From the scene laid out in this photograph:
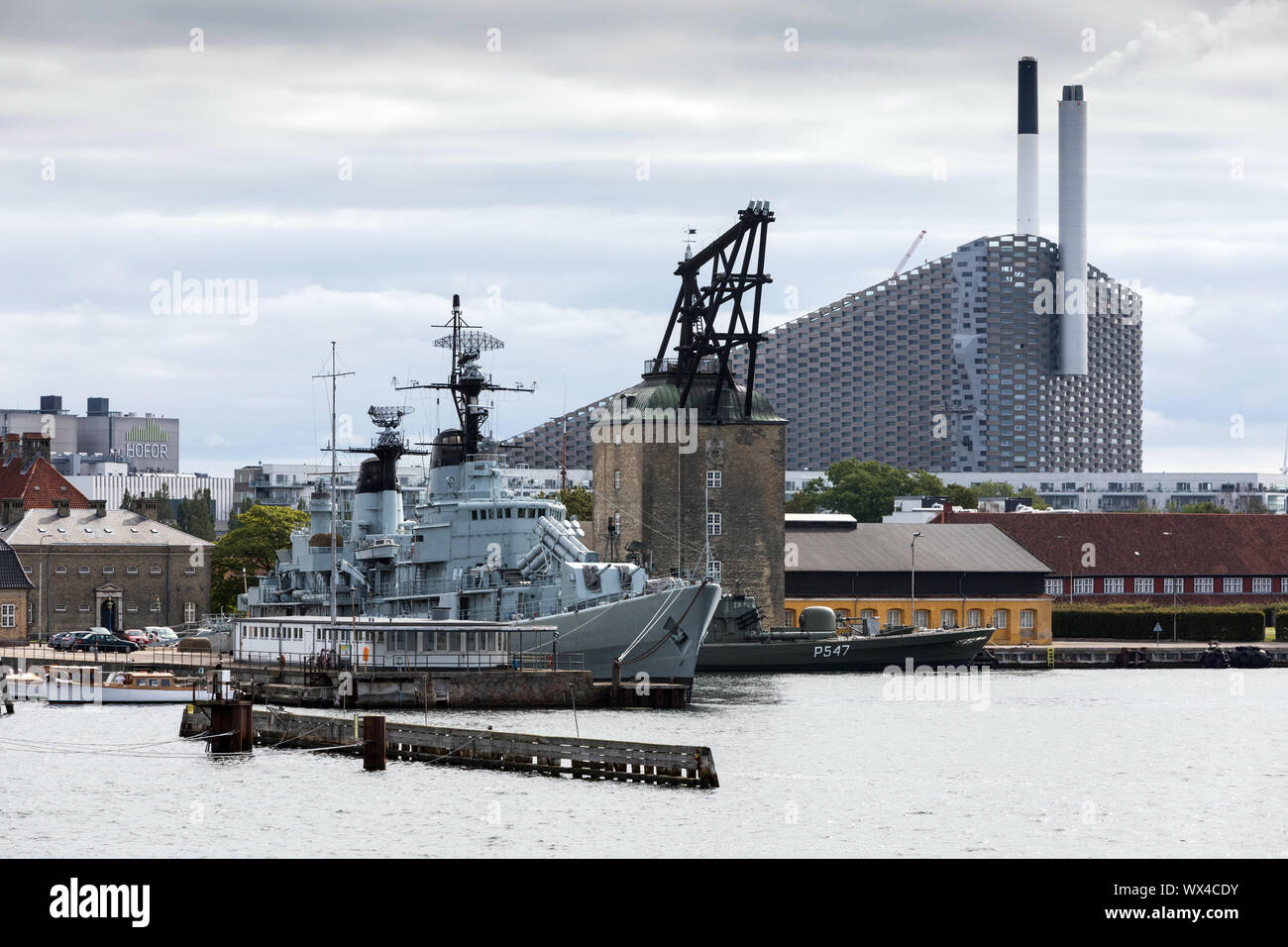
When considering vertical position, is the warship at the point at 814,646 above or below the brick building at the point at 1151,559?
below

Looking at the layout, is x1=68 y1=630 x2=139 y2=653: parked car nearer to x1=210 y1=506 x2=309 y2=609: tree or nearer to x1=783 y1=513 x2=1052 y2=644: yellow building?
x1=210 y1=506 x2=309 y2=609: tree

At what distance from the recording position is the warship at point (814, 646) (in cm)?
9650

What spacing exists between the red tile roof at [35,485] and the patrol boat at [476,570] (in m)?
28.3

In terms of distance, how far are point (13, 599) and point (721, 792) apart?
198 ft

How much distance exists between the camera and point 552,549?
76.4 meters

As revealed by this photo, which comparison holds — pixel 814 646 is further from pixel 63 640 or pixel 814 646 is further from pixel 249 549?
pixel 249 549

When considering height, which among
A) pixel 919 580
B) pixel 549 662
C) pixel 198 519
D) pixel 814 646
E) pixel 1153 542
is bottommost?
pixel 814 646

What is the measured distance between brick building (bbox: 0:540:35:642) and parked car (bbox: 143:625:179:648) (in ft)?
21.9

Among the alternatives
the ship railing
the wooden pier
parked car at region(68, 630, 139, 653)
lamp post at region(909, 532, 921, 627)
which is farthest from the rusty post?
lamp post at region(909, 532, 921, 627)

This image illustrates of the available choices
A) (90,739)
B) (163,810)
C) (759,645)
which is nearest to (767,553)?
(759,645)

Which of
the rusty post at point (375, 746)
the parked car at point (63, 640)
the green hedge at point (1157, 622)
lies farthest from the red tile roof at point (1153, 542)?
the rusty post at point (375, 746)

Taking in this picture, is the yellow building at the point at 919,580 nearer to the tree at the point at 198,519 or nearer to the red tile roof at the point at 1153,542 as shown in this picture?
the red tile roof at the point at 1153,542

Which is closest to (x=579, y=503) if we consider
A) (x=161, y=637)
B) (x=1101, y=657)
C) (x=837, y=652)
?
(x=837, y=652)

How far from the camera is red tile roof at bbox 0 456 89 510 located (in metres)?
115
